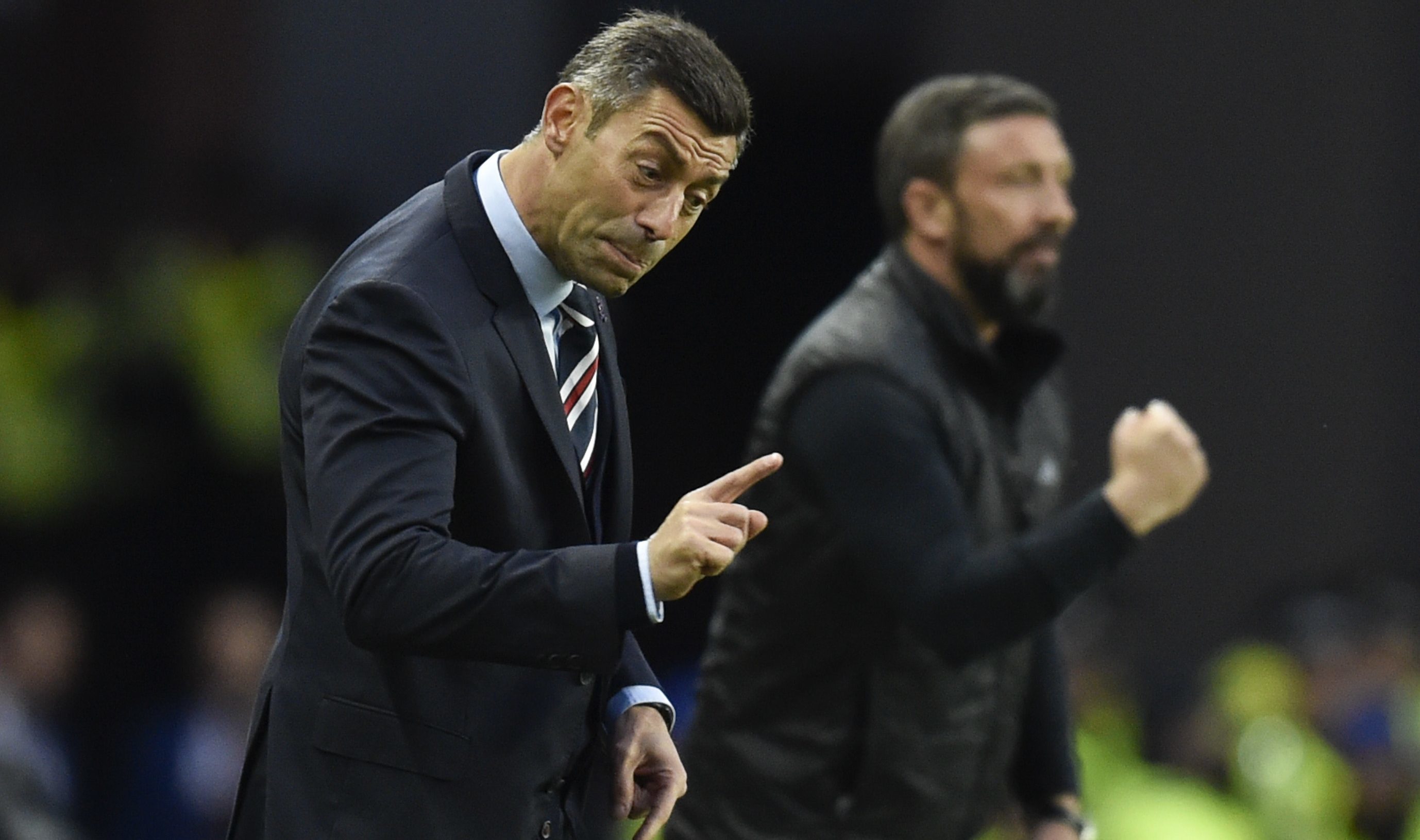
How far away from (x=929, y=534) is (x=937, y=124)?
871 mm

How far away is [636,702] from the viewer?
2.43m

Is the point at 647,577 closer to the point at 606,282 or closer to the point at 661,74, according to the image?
the point at 606,282

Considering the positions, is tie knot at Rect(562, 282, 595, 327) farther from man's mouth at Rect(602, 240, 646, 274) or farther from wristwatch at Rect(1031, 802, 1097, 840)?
wristwatch at Rect(1031, 802, 1097, 840)

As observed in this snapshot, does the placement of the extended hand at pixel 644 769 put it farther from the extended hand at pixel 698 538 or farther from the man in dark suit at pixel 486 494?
the extended hand at pixel 698 538

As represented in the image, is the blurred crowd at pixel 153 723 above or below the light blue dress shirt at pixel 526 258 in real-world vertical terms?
below

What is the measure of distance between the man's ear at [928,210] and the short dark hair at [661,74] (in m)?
1.36

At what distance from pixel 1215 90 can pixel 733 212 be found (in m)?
2.21

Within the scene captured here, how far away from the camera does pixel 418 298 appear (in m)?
2.08

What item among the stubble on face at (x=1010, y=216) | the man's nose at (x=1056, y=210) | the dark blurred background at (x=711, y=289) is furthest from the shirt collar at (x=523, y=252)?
the dark blurred background at (x=711, y=289)

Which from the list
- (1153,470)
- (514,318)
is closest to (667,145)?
(514,318)

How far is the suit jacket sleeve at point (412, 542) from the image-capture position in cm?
196

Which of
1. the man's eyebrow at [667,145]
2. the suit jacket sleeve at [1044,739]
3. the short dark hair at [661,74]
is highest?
the short dark hair at [661,74]

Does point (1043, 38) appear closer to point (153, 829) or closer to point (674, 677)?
point (674, 677)

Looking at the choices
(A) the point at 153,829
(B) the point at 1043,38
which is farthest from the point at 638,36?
(B) the point at 1043,38
